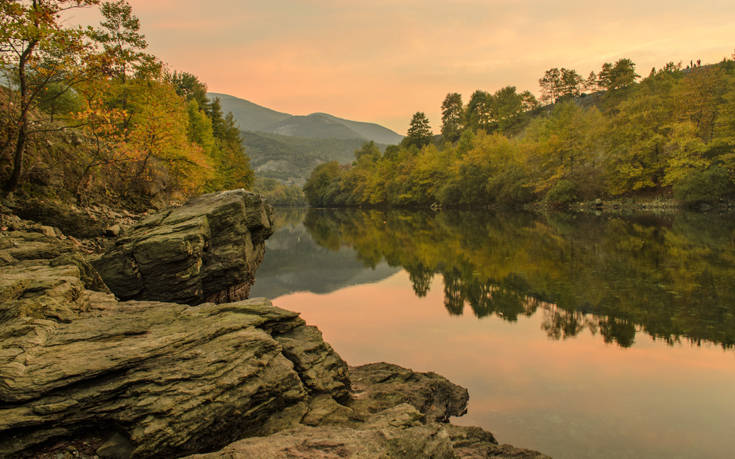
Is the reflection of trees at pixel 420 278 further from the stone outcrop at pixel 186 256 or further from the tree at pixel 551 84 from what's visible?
the tree at pixel 551 84

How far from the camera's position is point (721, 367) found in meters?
9.30

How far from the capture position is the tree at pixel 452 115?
437ft

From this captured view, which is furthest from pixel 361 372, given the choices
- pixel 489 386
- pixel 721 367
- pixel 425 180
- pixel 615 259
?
pixel 425 180

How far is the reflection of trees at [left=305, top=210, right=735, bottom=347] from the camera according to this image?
12.4 meters

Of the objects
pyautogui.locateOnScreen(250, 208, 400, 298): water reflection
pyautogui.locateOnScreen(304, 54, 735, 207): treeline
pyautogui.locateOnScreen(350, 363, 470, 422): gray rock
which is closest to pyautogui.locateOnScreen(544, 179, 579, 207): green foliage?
pyautogui.locateOnScreen(304, 54, 735, 207): treeline

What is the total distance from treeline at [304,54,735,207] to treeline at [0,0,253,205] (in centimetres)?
5345

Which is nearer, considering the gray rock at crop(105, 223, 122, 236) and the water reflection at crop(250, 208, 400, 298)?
the gray rock at crop(105, 223, 122, 236)

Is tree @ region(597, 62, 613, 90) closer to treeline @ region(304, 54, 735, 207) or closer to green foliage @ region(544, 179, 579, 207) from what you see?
treeline @ region(304, 54, 735, 207)

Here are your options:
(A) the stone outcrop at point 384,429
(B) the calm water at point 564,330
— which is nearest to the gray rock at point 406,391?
(A) the stone outcrop at point 384,429

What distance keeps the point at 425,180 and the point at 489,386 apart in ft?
281

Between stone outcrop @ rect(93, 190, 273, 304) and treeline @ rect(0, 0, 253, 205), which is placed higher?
treeline @ rect(0, 0, 253, 205)

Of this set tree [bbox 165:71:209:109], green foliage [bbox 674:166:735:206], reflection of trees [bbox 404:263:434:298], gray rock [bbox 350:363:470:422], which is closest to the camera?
gray rock [bbox 350:363:470:422]

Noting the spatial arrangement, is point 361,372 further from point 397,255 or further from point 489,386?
point 397,255

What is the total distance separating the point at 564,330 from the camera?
40.4ft
